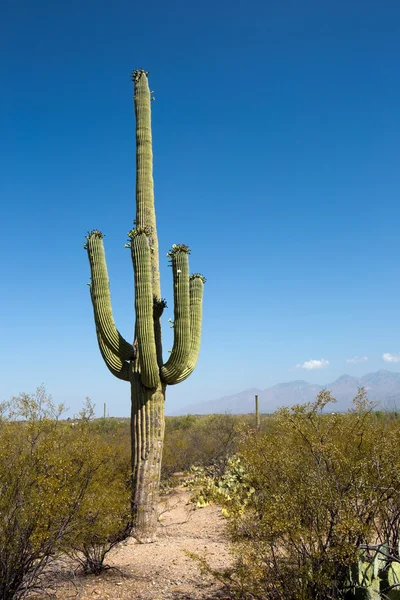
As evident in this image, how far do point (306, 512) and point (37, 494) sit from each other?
2.71 meters

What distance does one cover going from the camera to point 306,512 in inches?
172

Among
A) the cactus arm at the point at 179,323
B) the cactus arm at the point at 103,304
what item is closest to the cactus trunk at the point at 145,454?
the cactus arm at the point at 179,323

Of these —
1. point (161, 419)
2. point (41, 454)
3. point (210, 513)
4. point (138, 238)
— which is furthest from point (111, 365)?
point (210, 513)

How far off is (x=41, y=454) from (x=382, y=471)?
360cm

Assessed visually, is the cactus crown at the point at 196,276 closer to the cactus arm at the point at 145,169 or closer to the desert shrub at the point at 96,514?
the cactus arm at the point at 145,169

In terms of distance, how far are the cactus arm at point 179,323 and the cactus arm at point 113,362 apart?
759mm

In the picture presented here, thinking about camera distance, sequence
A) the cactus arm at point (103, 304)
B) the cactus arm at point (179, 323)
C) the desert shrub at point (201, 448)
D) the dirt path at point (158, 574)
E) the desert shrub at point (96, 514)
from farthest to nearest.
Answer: the desert shrub at point (201, 448) → the cactus arm at point (103, 304) → the cactus arm at point (179, 323) → the dirt path at point (158, 574) → the desert shrub at point (96, 514)

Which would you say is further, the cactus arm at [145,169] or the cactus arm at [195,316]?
the cactus arm at [145,169]

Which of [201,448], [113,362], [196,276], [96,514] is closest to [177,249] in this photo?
[196,276]

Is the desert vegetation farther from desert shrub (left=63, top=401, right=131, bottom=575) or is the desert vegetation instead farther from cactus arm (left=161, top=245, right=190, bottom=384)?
cactus arm (left=161, top=245, right=190, bottom=384)

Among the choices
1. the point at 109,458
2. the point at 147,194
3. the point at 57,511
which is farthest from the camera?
the point at 147,194

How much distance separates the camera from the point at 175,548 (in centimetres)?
841

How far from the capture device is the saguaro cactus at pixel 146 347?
8.90 m

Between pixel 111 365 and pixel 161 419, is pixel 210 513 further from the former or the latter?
pixel 111 365
